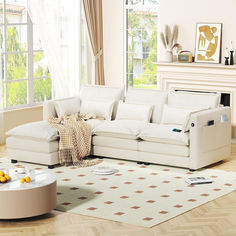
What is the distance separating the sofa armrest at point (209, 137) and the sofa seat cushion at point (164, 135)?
12 centimetres

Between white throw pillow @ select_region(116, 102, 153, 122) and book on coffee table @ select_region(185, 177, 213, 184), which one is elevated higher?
white throw pillow @ select_region(116, 102, 153, 122)

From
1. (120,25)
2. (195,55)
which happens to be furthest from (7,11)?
(195,55)

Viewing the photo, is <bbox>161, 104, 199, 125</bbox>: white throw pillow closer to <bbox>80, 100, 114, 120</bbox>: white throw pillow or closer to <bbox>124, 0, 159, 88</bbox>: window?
<bbox>80, 100, 114, 120</bbox>: white throw pillow

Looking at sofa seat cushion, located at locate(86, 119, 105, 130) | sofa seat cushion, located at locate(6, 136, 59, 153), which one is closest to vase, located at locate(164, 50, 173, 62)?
sofa seat cushion, located at locate(86, 119, 105, 130)

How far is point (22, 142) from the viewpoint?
8.28 m

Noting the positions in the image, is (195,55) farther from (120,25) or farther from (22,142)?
(22,142)

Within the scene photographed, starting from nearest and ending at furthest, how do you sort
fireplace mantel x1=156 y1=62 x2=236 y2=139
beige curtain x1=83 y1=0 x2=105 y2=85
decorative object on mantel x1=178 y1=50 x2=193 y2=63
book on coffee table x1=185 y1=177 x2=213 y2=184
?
book on coffee table x1=185 y1=177 x2=213 y2=184 → fireplace mantel x1=156 y1=62 x2=236 y2=139 → decorative object on mantel x1=178 y1=50 x2=193 y2=63 → beige curtain x1=83 y1=0 x2=105 y2=85

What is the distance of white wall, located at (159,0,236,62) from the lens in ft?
31.8

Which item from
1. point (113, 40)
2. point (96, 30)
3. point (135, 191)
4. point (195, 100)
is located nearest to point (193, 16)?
point (113, 40)

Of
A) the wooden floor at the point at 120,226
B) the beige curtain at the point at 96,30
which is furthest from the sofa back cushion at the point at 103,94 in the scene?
the wooden floor at the point at 120,226

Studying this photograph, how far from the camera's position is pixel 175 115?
27.1 ft

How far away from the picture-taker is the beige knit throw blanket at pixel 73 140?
8.14 m

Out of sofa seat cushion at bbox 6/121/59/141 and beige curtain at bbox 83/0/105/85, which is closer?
sofa seat cushion at bbox 6/121/59/141

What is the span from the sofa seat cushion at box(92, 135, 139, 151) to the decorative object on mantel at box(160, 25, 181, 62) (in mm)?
2416
